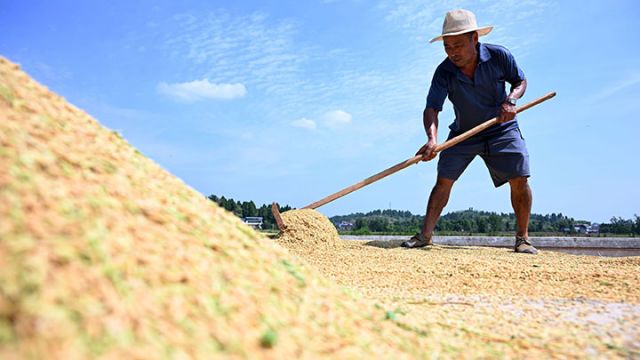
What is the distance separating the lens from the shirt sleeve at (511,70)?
5.09 metres

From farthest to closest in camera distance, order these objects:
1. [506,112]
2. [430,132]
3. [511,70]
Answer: [430,132], [511,70], [506,112]

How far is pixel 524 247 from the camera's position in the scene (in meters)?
5.28

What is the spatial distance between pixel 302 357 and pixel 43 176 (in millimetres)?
940

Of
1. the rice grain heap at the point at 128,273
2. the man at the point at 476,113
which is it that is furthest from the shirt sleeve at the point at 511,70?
the rice grain heap at the point at 128,273

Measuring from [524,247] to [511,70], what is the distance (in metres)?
1.92

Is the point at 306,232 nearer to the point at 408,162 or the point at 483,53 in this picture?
the point at 408,162

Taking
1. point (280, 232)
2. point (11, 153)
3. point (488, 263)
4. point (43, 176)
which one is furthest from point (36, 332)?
point (280, 232)

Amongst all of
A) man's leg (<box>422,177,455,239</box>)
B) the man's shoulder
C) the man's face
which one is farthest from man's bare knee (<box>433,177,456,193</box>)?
the man's shoulder

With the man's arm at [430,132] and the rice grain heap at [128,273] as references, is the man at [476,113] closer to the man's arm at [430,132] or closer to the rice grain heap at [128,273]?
the man's arm at [430,132]

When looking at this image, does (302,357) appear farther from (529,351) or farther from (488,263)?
(488,263)

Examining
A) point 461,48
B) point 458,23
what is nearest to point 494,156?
point 461,48

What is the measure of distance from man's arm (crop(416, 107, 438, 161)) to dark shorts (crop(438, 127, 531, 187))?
0.73ft

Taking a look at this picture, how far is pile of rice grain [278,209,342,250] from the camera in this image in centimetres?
496

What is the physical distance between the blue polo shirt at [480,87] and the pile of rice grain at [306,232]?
178 centimetres
